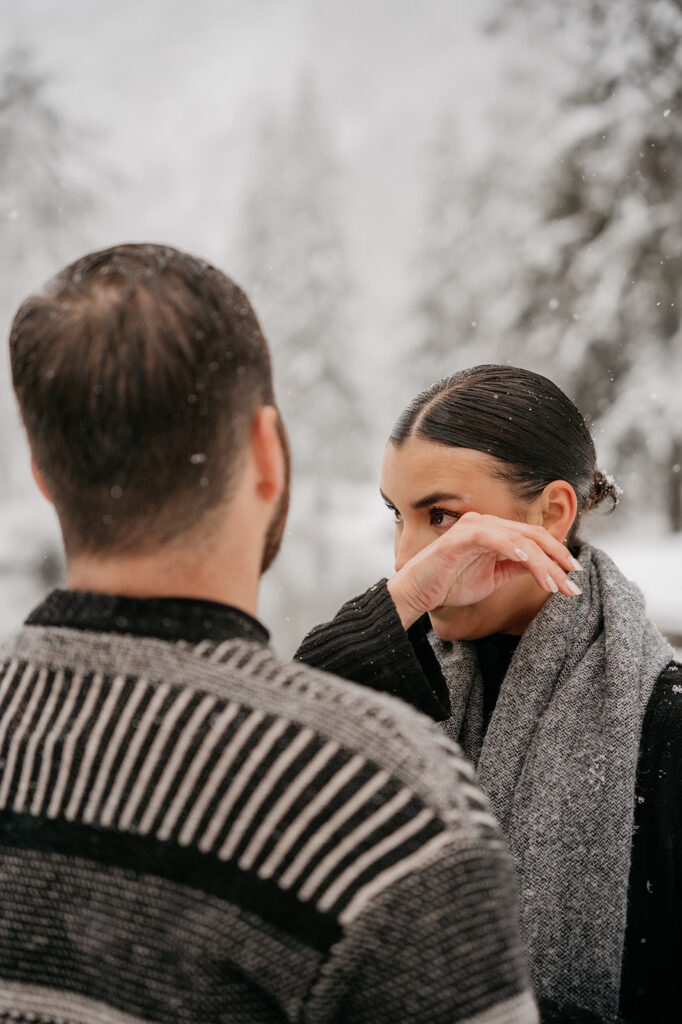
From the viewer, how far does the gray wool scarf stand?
1614 mm

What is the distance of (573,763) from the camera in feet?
5.66

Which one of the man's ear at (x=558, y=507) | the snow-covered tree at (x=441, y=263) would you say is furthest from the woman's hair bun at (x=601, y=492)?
the snow-covered tree at (x=441, y=263)

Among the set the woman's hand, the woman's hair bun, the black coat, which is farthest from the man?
the woman's hair bun

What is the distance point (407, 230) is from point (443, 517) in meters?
16.7

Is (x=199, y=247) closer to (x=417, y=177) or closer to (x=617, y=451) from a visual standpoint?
(x=417, y=177)

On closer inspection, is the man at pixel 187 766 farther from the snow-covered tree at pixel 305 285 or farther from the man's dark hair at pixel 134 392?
the snow-covered tree at pixel 305 285

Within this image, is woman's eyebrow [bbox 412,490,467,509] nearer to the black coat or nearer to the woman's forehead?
the woman's forehead

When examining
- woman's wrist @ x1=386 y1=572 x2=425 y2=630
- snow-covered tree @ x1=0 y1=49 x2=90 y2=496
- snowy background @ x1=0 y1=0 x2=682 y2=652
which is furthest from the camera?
snow-covered tree @ x1=0 y1=49 x2=90 y2=496

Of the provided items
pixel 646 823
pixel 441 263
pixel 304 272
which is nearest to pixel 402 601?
pixel 646 823

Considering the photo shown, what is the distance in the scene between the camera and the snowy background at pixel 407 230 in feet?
29.8

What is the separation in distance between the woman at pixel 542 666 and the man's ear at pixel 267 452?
0.73 metres

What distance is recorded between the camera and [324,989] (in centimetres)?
73

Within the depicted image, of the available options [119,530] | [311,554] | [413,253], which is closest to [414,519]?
[119,530]

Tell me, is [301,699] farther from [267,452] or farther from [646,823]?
[646,823]
